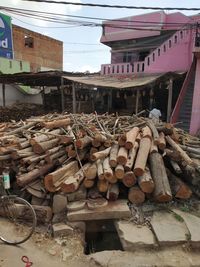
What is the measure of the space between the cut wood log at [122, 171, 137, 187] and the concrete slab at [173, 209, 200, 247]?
0.91 m

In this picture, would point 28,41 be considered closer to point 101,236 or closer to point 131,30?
point 131,30

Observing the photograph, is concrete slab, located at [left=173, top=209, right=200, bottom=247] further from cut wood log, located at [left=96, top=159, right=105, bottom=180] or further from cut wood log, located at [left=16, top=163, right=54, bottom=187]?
cut wood log, located at [left=16, top=163, right=54, bottom=187]

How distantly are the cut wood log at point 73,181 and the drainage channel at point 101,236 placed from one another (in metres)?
0.72

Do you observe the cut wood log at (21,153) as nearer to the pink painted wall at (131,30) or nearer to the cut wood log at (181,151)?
the cut wood log at (181,151)

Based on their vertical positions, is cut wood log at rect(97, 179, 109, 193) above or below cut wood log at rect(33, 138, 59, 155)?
below

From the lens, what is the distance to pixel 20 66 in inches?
1011

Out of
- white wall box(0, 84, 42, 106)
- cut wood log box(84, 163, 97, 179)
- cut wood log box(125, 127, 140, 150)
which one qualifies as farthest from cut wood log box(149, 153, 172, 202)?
white wall box(0, 84, 42, 106)

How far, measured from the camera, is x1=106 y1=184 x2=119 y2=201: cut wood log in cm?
497

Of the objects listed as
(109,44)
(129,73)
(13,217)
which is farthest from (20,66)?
(13,217)

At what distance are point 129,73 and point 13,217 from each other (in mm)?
12636

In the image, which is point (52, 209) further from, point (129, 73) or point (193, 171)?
point (129, 73)

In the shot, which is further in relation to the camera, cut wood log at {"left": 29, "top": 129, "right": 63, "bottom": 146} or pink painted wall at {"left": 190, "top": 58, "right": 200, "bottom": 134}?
pink painted wall at {"left": 190, "top": 58, "right": 200, "bottom": 134}

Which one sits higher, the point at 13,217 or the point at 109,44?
the point at 109,44

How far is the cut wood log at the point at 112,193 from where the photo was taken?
497cm
